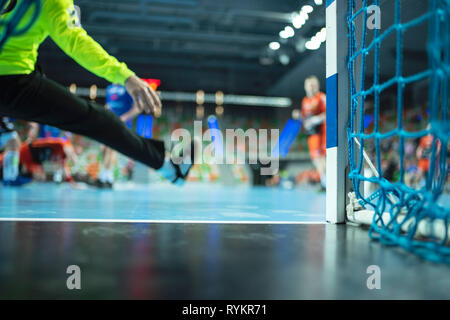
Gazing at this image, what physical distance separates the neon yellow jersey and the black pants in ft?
0.17

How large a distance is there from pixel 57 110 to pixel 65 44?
20 cm

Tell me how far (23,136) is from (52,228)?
386 inches

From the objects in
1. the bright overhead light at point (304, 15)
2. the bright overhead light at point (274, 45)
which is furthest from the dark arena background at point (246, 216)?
the bright overhead light at point (274, 45)

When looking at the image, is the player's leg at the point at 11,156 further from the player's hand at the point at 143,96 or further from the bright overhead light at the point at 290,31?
the bright overhead light at the point at 290,31

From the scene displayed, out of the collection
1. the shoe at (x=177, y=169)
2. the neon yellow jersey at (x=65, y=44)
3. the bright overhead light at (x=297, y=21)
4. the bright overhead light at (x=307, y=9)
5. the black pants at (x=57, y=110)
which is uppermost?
the bright overhead light at (x=297, y=21)

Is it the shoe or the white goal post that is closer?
the white goal post

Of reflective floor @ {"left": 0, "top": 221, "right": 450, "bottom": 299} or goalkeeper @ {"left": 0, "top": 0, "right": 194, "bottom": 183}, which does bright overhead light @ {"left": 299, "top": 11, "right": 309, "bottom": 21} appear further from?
reflective floor @ {"left": 0, "top": 221, "right": 450, "bottom": 299}

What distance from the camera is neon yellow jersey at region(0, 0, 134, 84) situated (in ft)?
3.30

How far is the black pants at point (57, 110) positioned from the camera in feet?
3.47

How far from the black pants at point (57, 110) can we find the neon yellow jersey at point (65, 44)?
5 cm

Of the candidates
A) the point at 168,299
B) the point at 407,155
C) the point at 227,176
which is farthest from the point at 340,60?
the point at 227,176

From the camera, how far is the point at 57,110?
1103mm

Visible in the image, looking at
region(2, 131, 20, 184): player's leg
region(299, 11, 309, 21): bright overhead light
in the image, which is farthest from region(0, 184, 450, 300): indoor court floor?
region(299, 11, 309, 21): bright overhead light

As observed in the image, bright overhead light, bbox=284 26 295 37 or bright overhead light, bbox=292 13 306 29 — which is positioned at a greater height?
bright overhead light, bbox=284 26 295 37
